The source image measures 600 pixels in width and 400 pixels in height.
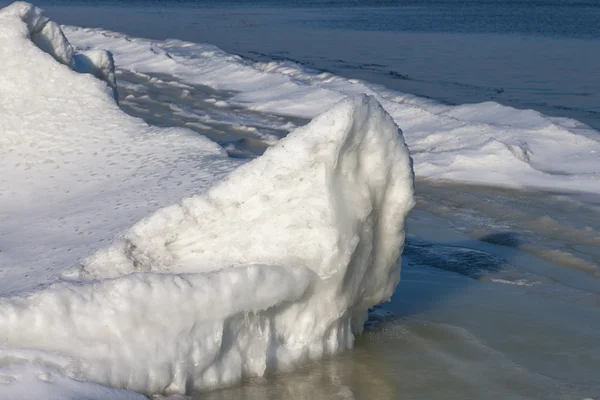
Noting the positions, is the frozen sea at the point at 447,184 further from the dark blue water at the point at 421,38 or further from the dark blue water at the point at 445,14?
the dark blue water at the point at 445,14

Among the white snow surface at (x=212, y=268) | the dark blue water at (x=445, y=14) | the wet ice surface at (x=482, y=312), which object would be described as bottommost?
the dark blue water at (x=445, y=14)

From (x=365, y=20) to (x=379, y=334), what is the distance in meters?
26.2

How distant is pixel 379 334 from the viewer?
179 inches

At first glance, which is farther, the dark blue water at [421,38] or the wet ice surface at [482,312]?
the dark blue water at [421,38]

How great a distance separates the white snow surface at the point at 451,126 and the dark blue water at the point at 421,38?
53.4 inches

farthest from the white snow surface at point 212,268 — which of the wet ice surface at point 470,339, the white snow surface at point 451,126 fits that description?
the white snow surface at point 451,126

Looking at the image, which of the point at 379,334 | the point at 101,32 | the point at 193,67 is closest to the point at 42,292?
the point at 379,334

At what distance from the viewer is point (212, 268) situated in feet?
13.0

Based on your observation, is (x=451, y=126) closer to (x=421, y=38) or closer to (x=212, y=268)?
(x=212, y=268)

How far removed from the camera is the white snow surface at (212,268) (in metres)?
3.48

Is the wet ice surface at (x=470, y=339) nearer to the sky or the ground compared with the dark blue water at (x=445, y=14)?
nearer to the sky

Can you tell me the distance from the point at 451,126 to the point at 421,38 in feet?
43.1

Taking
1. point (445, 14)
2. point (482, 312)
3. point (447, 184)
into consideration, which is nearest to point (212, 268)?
point (482, 312)

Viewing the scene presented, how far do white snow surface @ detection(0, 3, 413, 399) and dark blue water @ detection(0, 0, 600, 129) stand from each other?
8447mm
